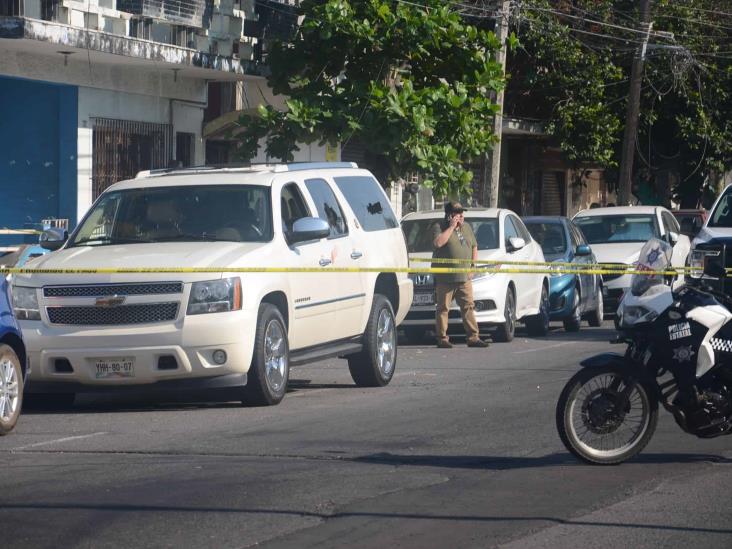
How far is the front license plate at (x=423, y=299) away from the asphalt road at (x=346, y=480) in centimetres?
614

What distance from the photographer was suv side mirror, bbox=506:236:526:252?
18.3 m

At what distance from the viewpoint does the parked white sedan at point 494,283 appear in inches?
719

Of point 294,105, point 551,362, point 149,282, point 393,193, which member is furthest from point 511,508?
point 393,193

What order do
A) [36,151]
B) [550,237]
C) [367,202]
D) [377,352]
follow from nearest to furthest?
[377,352], [367,202], [36,151], [550,237]

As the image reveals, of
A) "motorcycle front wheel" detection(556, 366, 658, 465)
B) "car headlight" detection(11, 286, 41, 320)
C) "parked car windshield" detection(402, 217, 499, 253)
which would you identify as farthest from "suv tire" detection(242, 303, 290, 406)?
"parked car windshield" detection(402, 217, 499, 253)

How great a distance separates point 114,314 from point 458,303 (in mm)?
7399

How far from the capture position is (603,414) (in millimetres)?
8438

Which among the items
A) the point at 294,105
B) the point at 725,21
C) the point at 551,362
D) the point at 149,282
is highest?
the point at 725,21

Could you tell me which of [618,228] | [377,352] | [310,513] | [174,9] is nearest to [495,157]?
[618,228]

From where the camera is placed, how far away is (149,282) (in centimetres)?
1099

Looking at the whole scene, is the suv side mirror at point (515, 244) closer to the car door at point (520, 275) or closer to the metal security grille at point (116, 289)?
the car door at point (520, 275)

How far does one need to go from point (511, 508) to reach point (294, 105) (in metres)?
14.4

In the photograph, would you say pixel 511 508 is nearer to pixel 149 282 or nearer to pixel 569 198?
pixel 149 282

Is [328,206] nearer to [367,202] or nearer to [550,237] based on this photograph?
[367,202]
